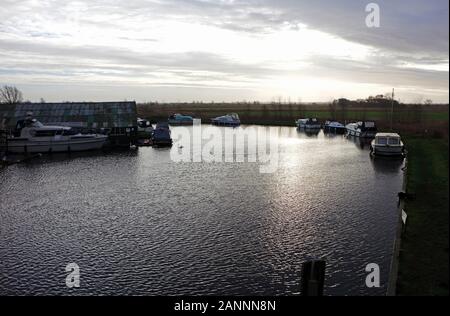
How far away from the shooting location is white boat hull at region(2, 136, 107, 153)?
188 feet

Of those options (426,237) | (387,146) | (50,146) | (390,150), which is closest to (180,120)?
(50,146)

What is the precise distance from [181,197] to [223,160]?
1955cm

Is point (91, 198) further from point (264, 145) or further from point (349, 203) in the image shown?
point (264, 145)

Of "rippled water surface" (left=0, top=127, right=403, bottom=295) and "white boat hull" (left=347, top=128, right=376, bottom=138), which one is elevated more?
"white boat hull" (left=347, top=128, right=376, bottom=138)

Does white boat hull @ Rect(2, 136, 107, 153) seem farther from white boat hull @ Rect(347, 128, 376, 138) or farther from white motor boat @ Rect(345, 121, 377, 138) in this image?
white motor boat @ Rect(345, 121, 377, 138)

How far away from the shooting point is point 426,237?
68.0 feet

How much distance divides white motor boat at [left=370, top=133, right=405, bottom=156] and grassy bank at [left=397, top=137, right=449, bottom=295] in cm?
1088

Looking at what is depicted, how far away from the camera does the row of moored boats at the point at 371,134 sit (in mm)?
51938

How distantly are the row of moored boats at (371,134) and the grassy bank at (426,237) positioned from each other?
11.2 meters

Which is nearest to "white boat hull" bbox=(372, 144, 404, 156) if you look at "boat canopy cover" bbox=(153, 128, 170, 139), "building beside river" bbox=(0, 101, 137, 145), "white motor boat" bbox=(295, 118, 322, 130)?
→ "boat canopy cover" bbox=(153, 128, 170, 139)

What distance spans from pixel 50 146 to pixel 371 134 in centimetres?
5112

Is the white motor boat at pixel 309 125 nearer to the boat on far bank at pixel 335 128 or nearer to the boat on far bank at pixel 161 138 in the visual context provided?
the boat on far bank at pixel 335 128

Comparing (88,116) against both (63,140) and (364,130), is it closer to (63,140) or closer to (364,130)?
(63,140)

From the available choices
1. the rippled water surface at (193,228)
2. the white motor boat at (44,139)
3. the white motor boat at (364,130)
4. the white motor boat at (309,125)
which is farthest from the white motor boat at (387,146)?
the white motor boat at (309,125)
